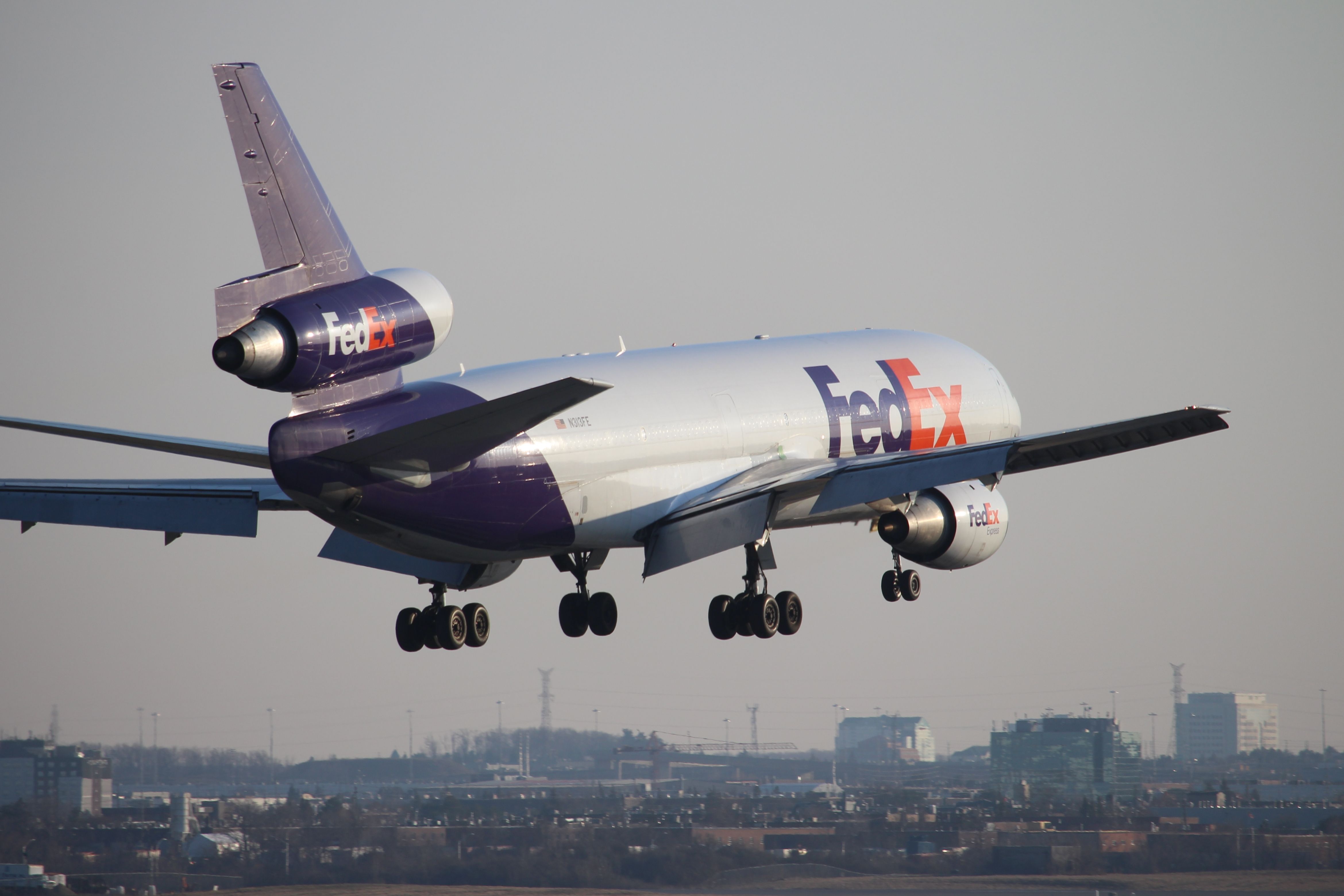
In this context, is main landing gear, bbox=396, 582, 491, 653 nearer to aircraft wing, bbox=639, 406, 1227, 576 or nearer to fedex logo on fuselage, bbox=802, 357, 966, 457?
aircraft wing, bbox=639, 406, 1227, 576

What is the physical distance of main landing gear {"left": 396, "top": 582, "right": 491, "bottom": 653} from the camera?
34406mm

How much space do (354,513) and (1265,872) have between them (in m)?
59.4

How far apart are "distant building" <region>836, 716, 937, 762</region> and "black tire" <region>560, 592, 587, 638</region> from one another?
95.9 m

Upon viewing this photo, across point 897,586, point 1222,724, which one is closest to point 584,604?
point 897,586

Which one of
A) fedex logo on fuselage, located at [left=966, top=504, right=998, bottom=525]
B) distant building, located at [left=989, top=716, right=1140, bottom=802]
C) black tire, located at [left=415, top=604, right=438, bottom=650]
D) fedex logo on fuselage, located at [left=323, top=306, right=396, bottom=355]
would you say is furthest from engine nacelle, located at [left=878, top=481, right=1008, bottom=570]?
distant building, located at [left=989, top=716, right=1140, bottom=802]

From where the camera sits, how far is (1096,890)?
7106cm

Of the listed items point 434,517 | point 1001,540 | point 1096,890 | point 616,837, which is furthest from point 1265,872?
point 434,517

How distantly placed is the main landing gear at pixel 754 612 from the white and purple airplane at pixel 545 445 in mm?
55

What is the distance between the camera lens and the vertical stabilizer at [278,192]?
82.8ft

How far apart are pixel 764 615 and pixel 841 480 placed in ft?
11.9

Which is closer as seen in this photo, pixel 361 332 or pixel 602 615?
pixel 361 332

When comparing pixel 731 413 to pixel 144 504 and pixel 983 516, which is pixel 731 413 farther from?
pixel 144 504

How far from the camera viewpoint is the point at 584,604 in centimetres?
3572

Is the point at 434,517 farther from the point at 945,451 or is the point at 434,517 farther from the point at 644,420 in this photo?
the point at 945,451
